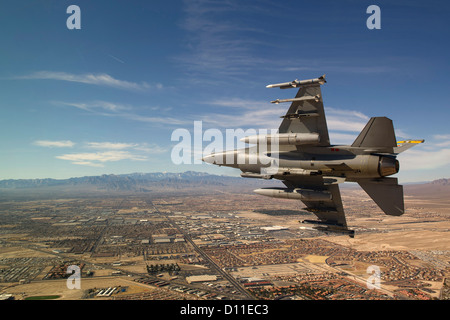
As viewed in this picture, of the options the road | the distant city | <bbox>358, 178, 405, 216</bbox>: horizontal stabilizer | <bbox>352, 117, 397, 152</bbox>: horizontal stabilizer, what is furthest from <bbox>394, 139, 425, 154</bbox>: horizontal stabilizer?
the road

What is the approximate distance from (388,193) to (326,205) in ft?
12.4

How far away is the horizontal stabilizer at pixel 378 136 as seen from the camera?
14195mm

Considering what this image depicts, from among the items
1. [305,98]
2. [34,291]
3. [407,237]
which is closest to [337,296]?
[305,98]

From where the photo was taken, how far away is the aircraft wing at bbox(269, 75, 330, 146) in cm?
1480

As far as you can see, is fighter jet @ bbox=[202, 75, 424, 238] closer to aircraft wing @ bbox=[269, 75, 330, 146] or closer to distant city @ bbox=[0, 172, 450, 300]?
aircraft wing @ bbox=[269, 75, 330, 146]

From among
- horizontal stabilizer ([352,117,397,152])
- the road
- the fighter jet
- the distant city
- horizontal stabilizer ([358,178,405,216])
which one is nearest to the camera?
horizontal stabilizer ([352,117,397,152])

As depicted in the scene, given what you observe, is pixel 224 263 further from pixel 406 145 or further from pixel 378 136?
pixel 378 136

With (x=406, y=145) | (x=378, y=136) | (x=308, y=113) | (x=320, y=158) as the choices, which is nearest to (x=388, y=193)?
(x=406, y=145)

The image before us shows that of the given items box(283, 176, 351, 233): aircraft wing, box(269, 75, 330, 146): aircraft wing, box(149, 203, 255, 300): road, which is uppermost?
box(269, 75, 330, 146): aircraft wing

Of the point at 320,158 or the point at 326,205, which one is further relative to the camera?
the point at 326,205

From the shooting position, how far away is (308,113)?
15.2 metres

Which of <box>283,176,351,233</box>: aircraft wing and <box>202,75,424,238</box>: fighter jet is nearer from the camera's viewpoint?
<box>202,75,424,238</box>: fighter jet
